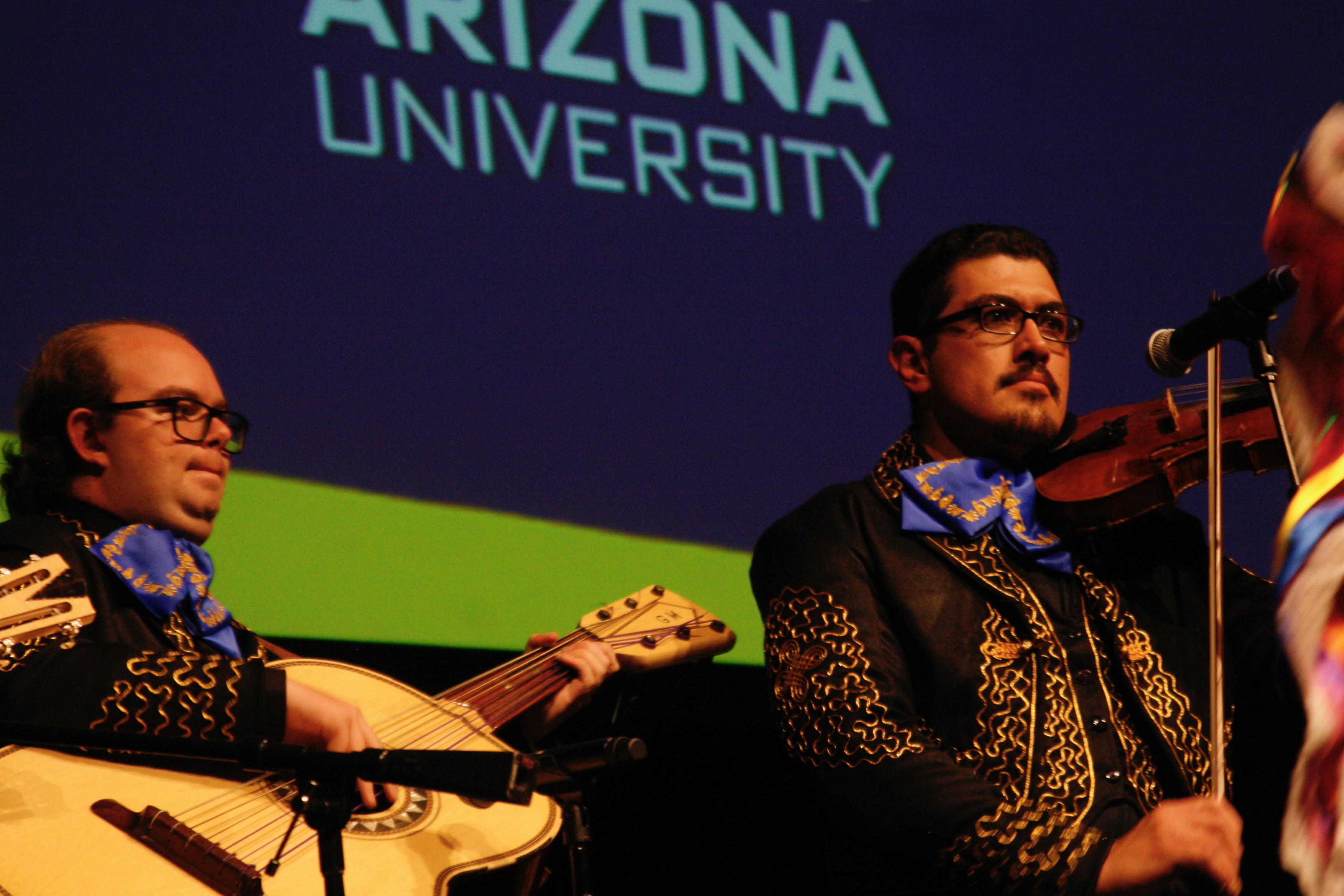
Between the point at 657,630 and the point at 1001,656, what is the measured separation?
2.51ft

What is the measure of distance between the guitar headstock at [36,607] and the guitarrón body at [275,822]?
0.23 meters

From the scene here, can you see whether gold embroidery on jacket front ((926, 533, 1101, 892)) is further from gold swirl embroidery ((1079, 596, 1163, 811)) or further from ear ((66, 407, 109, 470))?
ear ((66, 407, 109, 470))

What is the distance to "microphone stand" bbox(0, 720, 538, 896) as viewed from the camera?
4.53 ft

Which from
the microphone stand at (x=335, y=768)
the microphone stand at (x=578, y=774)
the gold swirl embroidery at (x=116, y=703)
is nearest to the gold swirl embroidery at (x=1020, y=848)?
the microphone stand at (x=578, y=774)

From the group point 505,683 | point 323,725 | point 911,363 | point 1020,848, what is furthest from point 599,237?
point 1020,848

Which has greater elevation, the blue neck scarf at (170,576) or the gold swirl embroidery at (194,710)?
the blue neck scarf at (170,576)

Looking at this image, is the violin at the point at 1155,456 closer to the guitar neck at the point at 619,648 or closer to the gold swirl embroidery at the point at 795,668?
the gold swirl embroidery at the point at 795,668

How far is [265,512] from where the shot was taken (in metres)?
2.70

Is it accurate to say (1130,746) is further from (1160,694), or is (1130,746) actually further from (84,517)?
(84,517)

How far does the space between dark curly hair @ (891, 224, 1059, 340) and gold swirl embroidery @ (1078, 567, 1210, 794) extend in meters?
0.68

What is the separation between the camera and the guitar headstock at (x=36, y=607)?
2043 mm

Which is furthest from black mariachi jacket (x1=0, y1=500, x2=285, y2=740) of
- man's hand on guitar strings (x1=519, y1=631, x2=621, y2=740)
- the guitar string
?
man's hand on guitar strings (x1=519, y1=631, x2=621, y2=740)

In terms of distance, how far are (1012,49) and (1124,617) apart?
179 cm

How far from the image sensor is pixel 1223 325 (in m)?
1.94
